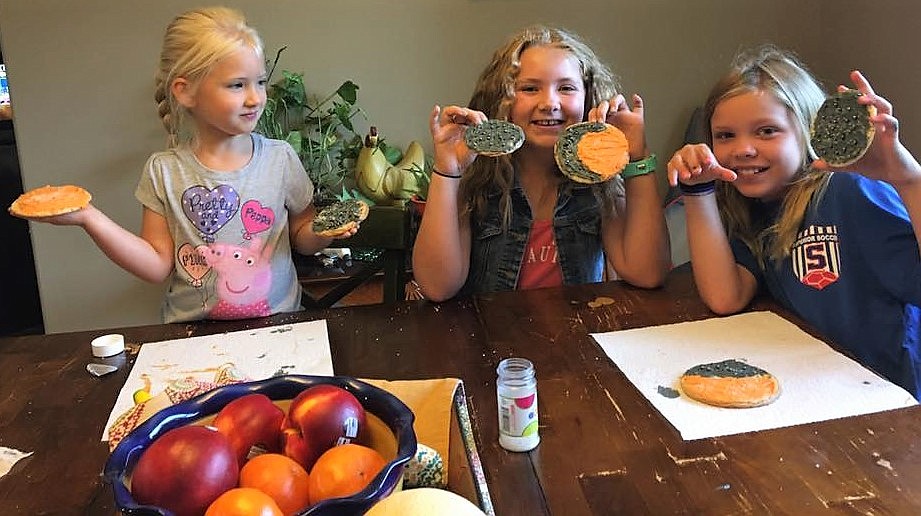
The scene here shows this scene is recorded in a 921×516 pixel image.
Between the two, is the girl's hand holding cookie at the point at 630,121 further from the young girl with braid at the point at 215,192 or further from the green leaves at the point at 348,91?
the green leaves at the point at 348,91

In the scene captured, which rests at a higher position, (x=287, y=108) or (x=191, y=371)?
(x=287, y=108)

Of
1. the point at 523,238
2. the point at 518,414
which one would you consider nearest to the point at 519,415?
the point at 518,414

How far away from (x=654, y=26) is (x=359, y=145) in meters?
1.17

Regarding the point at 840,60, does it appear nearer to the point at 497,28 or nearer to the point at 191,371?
the point at 497,28

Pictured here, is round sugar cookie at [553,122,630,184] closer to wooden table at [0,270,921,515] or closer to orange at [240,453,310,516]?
wooden table at [0,270,921,515]

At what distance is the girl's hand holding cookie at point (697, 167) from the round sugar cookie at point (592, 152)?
0.36 ft

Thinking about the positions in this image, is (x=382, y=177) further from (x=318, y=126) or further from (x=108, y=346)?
(x=108, y=346)

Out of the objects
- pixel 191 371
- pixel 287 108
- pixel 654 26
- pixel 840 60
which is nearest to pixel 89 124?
pixel 287 108

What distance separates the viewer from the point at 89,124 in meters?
2.79

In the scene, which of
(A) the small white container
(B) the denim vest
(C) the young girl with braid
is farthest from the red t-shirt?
(A) the small white container

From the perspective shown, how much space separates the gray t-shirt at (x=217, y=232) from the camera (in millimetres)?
1613

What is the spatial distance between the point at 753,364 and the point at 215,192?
1.09 meters

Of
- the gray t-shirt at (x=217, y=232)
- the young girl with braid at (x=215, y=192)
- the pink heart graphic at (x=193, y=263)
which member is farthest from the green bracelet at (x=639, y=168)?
the pink heart graphic at (x=193, y=263)

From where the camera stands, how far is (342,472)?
0.68 m
